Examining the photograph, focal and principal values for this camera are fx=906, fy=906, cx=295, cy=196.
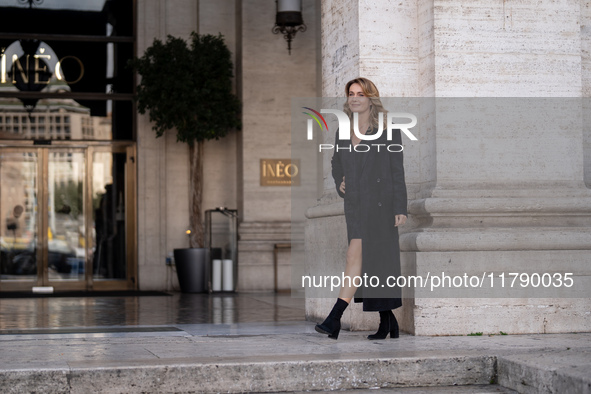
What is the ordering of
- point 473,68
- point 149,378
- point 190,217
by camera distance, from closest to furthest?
point 149,378 → point 473,68 → point 190,217

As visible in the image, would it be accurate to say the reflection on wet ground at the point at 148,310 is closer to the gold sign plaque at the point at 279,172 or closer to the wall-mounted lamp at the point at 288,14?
the gold sign plaque at the point at 279,172

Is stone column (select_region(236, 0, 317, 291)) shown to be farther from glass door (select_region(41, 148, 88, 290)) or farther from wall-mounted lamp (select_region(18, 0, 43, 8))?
wall-mounted lamp (select_region(18, 0, 43, 8))

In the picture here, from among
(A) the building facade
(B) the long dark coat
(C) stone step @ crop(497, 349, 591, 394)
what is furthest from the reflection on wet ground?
(C) stone step @ crop(497, 349, 591, 394)

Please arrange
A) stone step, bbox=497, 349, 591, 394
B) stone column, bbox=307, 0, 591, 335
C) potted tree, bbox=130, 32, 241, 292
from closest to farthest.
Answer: stone step, bbox=497, 349, 591, 394 < stone column, bbox=307, 0, 591, 335 < potted tree, bbox=130, 32, 241, 292

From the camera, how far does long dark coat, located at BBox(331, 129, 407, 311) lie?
6.17m

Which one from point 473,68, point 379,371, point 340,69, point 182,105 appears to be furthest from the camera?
point 182,105

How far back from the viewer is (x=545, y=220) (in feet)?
22.5

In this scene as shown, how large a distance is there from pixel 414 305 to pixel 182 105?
8.36 meters

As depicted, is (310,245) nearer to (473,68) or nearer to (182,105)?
(473,68)

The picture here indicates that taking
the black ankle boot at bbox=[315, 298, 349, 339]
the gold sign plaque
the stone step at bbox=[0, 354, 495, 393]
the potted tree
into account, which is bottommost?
the stone step at bbox=[0, 354, 495, 393]

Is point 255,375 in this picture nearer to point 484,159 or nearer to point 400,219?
point 400,219

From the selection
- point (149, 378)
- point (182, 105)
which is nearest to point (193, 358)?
point (149, 378)

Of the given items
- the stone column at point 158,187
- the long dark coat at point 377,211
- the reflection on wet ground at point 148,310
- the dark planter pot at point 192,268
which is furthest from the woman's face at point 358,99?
the stone column at point 158,187

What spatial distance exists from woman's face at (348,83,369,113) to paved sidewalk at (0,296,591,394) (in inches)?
63.4
